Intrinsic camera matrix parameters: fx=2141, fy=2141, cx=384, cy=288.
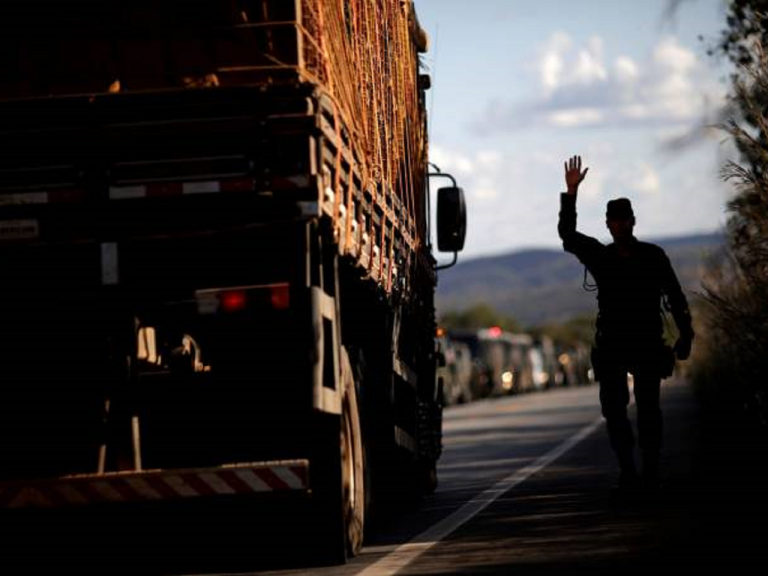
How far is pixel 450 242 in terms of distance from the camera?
18.3 metres

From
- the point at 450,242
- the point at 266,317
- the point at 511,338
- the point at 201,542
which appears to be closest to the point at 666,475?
the point at 450,242

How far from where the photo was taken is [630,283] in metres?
→ 14.6

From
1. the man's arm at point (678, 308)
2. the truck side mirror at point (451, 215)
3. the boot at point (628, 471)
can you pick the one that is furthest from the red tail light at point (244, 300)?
the truck side mirror at point (451, 215)

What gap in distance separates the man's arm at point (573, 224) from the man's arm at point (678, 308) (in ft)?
1.63

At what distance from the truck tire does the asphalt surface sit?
0.15m

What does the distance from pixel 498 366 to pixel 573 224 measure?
7059 cm

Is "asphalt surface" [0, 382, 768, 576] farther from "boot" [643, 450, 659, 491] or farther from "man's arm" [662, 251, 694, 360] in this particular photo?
"man's arm" [662, 251, 694, 360]

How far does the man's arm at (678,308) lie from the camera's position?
47.1 ft

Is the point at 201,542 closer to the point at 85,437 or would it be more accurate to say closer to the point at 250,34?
the point at 85,437

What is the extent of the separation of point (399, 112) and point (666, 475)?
14.4 feet

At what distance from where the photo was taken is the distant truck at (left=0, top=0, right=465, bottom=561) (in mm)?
11070

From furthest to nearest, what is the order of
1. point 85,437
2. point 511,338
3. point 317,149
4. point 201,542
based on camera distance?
point 511,338 → point 201,542 → point 85,437 → point 317,149

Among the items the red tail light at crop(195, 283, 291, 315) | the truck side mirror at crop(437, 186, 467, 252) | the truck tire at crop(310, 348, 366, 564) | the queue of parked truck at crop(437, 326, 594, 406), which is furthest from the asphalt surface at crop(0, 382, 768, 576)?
the queue of parked truck at crop(437, 326, 594, 406)

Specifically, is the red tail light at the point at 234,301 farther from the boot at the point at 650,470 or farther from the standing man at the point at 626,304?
→ the boot at the point at 650,470
